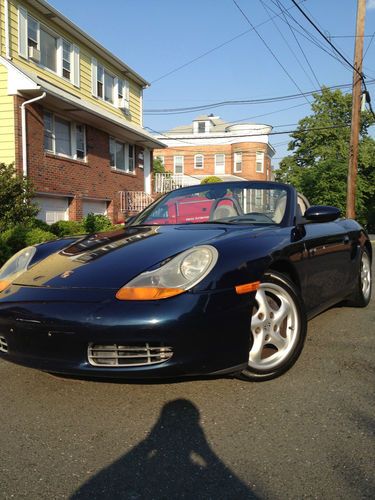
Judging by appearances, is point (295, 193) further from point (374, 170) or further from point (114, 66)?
point (374, 170)

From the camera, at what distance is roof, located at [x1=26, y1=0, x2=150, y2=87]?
13648 millimetres

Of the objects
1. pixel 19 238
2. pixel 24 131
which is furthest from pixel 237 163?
pixel 19 238

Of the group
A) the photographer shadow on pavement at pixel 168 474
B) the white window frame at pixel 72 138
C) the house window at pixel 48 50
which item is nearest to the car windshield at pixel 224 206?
the photographer shadow on pavement at pixel 168 474

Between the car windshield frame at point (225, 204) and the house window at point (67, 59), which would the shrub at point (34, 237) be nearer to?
the car windshield frame at point (225, 204)

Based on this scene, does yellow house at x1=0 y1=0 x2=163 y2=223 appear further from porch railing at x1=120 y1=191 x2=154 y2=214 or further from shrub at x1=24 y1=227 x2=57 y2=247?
shrub at x1=24 y1=227 x2=57 y2=247

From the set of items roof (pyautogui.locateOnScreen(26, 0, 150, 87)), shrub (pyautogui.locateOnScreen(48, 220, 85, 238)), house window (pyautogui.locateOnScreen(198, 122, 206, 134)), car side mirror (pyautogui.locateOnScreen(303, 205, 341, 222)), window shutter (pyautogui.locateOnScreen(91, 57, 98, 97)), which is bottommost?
shrub (pyautogui.locateOnScreen(48, 220, 85, 238))

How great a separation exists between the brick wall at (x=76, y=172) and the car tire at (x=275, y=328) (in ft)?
32.2

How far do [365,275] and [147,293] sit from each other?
3.61 meters

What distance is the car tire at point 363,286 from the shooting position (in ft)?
17.3

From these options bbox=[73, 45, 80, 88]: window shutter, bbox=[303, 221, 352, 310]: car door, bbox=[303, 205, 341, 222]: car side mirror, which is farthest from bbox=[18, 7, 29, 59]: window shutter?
bbox=[303, 205, 341, 222]: car side mirror

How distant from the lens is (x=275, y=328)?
3.16 meters

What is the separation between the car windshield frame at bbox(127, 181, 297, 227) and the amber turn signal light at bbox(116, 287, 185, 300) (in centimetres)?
133

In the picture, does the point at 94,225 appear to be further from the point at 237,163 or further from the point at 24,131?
the point at 237,163

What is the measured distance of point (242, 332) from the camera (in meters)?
2.79
